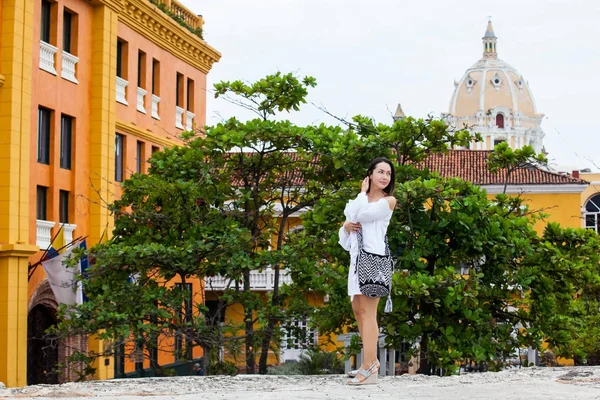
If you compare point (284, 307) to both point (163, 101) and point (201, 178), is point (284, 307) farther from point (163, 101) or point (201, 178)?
point (163, 101)


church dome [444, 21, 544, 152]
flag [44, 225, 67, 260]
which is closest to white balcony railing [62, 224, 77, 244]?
flag [44, 225, 67, 260]

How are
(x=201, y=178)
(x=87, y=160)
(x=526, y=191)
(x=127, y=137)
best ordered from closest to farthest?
(x=201, y=178), (x=87, y=160), (x=127, y=137), (x=526, y=191)

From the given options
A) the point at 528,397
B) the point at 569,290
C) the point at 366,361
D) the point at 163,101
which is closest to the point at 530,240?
the point at 569,290

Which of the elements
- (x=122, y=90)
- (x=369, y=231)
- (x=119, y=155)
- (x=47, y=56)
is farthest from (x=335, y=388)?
(x=122, y=90)

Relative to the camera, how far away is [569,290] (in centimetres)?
1492

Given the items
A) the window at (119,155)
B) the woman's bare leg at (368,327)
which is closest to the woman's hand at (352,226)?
the woman's bare leg at (368,327)

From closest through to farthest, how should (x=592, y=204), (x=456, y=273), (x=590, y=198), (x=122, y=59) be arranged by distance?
(x=456, y=273)
(x=122, y=59)
(x=590, y=198)
(x=592, y=204)

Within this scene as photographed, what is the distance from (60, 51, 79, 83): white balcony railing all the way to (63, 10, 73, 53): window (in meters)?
0.28

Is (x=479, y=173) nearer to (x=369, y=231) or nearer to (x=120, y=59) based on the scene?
(x=120, y=59)

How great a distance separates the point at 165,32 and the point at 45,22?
6.81 m

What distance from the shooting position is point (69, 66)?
88.5 feet

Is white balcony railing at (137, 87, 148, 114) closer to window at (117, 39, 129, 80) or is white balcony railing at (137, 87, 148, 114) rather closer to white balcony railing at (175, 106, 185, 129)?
window at (117, 39, 129, 80)

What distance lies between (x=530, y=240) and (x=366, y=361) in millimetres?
6028

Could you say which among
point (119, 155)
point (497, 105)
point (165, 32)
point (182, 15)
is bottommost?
point (119, 155)
